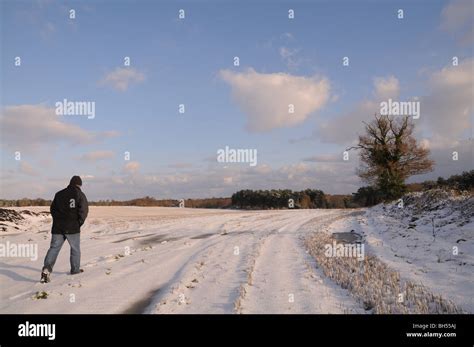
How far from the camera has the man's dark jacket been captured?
32.0 feet

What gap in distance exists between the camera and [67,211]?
9.80 m

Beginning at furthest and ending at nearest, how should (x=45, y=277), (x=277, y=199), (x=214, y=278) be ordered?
1. (x=277, y=199)
2. (x=45, y=277)
3. (x=214, y=278)

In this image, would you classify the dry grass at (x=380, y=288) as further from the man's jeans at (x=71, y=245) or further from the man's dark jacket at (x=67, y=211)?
the man's dark jacket at (x=67, y=211)

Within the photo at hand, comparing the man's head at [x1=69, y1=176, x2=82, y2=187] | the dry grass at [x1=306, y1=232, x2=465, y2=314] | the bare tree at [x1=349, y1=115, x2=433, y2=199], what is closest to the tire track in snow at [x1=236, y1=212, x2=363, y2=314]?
the dry grass at [x1=306, y1=232, x2=465, y2=314]

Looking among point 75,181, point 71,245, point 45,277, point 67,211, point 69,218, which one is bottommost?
point 45,277

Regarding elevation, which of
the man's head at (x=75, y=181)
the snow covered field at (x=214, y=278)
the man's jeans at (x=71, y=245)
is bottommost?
the snow covered field at (x=214, y=278)

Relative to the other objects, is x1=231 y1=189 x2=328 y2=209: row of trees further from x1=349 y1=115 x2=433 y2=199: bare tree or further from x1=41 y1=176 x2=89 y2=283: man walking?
x1=41 y1=176 x2=89 y2=283: man walking

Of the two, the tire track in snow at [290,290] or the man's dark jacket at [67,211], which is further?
the man's dark jacket at [67,211]

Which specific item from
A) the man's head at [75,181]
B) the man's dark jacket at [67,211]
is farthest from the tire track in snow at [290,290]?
the man's head at [75,181]

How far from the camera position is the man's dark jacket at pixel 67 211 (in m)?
9.76

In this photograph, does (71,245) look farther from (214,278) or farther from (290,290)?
(290,290)

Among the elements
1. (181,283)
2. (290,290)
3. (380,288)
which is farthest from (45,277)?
(380,288)
